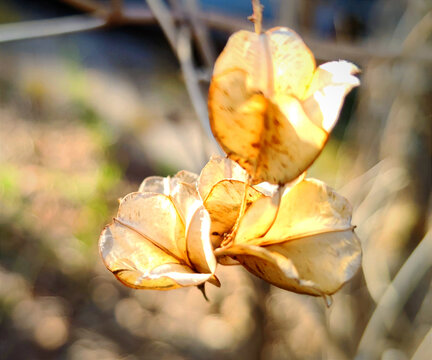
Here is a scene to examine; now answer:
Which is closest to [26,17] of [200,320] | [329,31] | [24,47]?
[24,47]

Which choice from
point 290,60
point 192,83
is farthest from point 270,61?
point 192,83

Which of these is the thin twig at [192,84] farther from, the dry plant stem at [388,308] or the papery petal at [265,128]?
the dry plant stem at [388,308]

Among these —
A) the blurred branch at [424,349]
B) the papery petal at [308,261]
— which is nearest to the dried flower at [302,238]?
the papery petal at [308,261]

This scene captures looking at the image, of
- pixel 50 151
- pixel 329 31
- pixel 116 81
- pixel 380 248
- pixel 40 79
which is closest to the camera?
pixel 380 248

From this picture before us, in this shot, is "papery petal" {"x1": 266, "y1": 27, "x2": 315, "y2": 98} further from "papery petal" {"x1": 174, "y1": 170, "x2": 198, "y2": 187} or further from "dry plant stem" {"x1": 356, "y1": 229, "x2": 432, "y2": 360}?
"dry plant stem" {"x1": 356, "y1": 229, "x2": 432, "y2": 360}

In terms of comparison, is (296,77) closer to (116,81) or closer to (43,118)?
(43,118)

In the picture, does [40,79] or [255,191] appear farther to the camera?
[40,79]
